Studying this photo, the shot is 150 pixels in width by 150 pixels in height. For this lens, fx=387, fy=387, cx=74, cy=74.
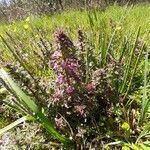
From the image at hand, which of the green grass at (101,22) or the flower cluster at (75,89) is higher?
the flower cluster at (75,89)

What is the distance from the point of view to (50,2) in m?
13.7

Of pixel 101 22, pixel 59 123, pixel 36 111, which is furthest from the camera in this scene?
pixel 101 22

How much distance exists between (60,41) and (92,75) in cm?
44

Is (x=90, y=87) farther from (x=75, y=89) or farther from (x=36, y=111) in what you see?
(x=36, y=111)

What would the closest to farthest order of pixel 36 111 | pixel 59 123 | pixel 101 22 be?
pixel 36 111 < pixel 59 123 < pixel 101 22

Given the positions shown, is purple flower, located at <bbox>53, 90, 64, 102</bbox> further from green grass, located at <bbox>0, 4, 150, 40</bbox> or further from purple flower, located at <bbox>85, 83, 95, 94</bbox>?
green grass, located at <bbox>0, 4, 150, 40</bbox>

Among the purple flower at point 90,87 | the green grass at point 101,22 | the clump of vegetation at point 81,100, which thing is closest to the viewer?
the clump of vegetation at point 81,100

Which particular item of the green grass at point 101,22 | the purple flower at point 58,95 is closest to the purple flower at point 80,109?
the purple flower at point 58,95

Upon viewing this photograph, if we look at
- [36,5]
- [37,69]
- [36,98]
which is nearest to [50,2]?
[36,5]

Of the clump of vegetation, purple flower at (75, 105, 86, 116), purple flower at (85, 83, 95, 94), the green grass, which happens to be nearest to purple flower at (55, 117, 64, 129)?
the clump of vegetation

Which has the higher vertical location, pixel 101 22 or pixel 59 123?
pixel 101 22

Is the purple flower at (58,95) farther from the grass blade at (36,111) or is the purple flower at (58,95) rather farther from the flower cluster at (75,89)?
the grass blade at (36,111)

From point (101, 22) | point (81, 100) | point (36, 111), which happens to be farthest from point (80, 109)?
point (101, 22)

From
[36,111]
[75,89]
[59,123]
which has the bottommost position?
[59,123]
